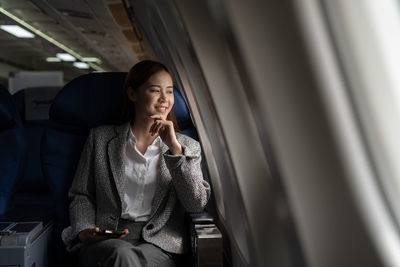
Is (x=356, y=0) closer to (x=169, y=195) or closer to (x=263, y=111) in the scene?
(x=263, y=111)

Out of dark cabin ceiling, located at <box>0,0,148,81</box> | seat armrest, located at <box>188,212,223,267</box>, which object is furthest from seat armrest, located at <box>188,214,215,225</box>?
dark cabin ceiling, located at <box>0,0,148,81</box>

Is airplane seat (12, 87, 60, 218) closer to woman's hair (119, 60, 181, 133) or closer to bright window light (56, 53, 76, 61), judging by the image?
woman's hair (119, 60, 181, 133)

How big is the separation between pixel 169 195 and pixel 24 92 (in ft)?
6.37

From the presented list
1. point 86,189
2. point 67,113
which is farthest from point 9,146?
point 86,189

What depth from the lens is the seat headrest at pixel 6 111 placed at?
243cm

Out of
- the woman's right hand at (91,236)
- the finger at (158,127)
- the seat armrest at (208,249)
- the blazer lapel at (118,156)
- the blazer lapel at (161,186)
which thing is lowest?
the seat armrest at (208,249)

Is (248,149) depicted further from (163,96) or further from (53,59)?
(53,59)

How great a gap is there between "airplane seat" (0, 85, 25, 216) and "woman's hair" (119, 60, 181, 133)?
1.90ft

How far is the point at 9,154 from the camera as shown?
2.48m

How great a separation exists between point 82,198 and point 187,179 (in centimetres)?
55

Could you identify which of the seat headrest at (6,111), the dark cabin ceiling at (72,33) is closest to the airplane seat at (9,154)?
the seat headrest at (6,111)

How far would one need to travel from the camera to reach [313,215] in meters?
1.32

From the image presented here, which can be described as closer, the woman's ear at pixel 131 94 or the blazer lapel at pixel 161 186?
the blazer lapel at pixel 161 186

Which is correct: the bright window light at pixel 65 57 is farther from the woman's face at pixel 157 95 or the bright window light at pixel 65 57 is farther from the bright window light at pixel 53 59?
the woman's face at pixel 157 95
